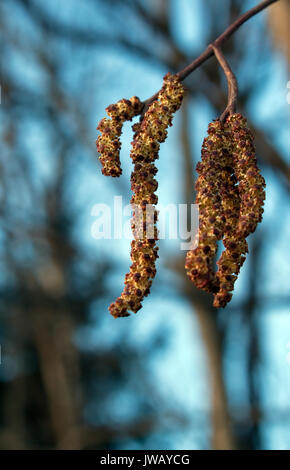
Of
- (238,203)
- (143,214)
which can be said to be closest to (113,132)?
Answer: (143,214)

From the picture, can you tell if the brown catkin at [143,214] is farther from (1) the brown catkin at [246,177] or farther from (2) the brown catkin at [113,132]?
A: (1) the brown catkin at [246,177]

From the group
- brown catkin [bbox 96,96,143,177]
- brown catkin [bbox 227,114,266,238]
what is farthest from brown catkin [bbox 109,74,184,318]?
brown catkin [bbox 227,114,266,238]

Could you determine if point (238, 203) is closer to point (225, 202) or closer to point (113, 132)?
point (225, 202)

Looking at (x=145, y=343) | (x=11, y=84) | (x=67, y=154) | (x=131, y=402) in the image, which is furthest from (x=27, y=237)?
(x=131, y=402)

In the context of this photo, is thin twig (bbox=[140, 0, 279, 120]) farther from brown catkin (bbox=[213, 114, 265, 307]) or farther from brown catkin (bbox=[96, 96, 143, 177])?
brown catkin (bbox=[213, 114, 265, 307])

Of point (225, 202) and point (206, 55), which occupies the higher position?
point (206, 55)

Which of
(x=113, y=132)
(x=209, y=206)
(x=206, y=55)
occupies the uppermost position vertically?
(x=206, y=55)
